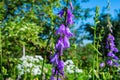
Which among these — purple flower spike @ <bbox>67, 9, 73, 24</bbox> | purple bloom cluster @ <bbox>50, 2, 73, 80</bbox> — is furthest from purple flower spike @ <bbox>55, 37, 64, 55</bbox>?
purple flower spike @ <bbox>67, 9, 73, 24</bbox>

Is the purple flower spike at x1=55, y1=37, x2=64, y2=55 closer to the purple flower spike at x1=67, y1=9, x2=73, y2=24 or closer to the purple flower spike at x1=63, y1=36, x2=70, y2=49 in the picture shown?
the purple flower spike at x1=63, y1=36, x2=70, y2=49

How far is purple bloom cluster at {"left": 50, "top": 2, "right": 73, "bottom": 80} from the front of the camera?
333cm

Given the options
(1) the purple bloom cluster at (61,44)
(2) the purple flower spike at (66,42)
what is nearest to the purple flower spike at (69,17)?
(1) the purple bloom cluster at (61,44)

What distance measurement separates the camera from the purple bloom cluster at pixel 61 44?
3.33 meters

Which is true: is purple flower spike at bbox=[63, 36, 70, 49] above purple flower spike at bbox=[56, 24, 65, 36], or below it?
below

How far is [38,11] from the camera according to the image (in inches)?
606

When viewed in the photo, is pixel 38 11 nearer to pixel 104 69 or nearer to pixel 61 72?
pixel 104 69

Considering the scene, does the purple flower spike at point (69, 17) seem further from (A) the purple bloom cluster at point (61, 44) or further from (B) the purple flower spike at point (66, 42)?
(B) the purple flower spike at point (66, 42)

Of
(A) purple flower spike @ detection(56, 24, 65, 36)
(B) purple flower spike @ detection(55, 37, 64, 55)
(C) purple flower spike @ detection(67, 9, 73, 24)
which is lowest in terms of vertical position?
(B) purple flower spike @ detection(55, 37, 64, 55)

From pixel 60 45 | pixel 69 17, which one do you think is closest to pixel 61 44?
pixel 60 45

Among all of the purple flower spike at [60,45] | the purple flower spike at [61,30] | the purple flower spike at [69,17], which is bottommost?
the purple flower spike at [60,45]

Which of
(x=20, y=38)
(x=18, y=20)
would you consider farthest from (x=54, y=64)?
(x=18, y=20)

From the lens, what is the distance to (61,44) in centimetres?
333

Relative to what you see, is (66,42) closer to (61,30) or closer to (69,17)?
(61,30)
